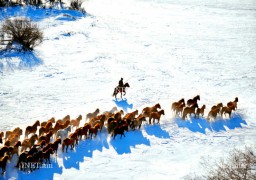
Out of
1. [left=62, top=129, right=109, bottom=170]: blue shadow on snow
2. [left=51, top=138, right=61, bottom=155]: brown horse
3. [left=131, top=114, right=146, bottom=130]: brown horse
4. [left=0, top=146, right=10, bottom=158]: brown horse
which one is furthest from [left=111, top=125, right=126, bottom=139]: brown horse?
[left=0, top=146, right=10, bottom=158]: brown horse

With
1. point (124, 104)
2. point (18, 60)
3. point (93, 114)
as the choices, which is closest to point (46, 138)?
point (93, 114)

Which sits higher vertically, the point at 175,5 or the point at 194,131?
the point at 175,5

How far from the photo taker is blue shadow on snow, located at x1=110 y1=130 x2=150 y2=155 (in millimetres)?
12758

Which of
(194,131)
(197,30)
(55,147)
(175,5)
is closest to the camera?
(55,147)

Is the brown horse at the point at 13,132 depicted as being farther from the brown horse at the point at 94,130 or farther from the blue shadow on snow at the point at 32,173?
the brown horse at the point at 94,130

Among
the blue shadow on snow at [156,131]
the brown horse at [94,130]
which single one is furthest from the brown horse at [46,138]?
the blue shadow on snow at [156,131]

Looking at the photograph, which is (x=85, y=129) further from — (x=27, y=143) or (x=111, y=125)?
(x=27, y=143)

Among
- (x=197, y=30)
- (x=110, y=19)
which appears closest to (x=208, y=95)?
(x=197, y=30)

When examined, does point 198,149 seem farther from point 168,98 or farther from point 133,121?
point 168,98

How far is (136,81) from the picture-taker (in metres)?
19.6

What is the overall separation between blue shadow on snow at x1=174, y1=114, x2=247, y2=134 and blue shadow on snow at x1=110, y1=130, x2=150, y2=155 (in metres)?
2.13

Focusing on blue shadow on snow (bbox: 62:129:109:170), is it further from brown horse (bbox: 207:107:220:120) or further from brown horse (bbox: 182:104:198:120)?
brown horse (bbox: 207:107:220:120)

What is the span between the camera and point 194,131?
14.5 meters

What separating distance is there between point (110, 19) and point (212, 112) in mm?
20301
